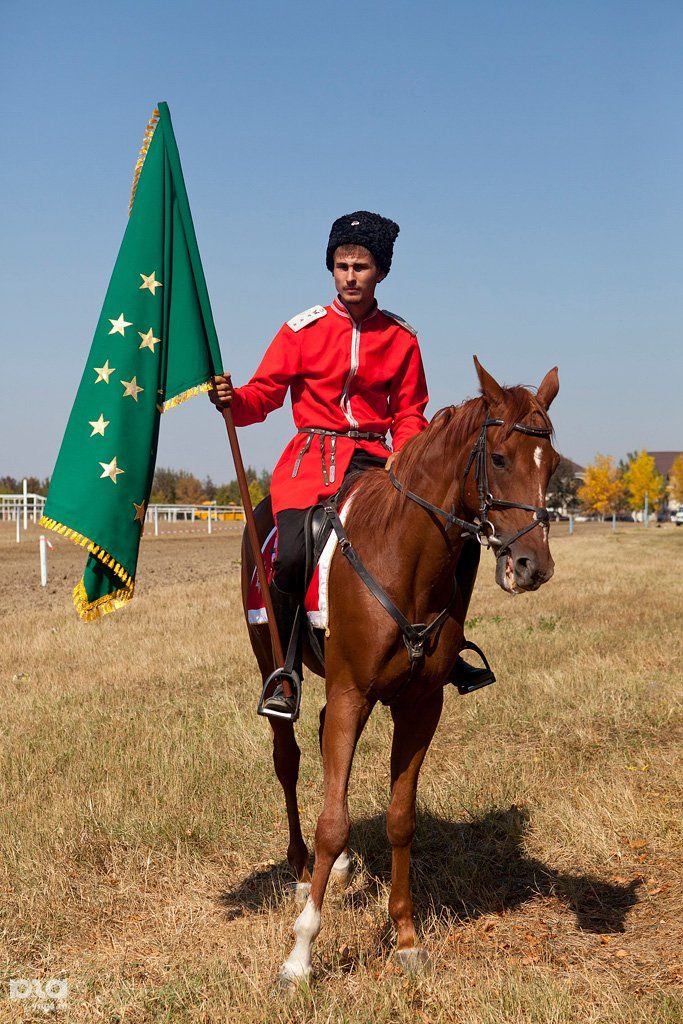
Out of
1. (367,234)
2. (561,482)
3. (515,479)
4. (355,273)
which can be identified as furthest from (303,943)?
(367,234)

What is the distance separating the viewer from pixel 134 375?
493 centimetres

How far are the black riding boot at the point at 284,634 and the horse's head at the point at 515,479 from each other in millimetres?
1408

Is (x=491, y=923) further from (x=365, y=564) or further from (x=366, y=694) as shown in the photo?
(x=365, y=564)

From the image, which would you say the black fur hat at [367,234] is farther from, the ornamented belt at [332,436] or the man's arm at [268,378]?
the ornamented belt at [332,436]

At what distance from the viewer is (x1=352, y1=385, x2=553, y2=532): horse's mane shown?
4.14 m

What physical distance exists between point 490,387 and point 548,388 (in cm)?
30

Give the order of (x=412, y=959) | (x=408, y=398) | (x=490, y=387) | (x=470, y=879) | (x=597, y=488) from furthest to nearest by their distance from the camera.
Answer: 1. (x=597, y=488)
2. (x=470, y=879)
3. (x=408, y=398)
4. (x=412, y=959)
5. (x=490, y=387)

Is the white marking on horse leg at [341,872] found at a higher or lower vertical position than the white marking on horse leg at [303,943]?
lower

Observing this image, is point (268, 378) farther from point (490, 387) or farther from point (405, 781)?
point (405, 781)

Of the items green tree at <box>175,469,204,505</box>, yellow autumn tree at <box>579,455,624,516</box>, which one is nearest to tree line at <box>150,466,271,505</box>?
green tree at <box>175,469,204,505</box>

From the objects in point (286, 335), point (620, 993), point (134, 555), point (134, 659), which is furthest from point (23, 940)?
point (134, 659)

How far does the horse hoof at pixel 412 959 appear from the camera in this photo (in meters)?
4.66

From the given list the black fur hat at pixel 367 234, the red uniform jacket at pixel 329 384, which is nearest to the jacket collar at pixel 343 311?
the red uniform jacket at pixel 329 384

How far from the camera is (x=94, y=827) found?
20.8 ft
